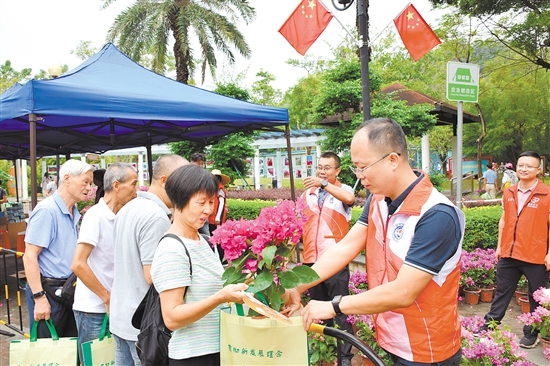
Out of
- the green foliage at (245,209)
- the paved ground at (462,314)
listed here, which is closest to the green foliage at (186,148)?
the green foliage at (245,209)

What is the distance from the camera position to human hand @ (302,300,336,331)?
1598 millimetres

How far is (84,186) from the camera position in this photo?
302cm

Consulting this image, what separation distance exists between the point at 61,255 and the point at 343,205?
233 centimetres

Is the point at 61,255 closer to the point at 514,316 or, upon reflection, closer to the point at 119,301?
the point at 119,301

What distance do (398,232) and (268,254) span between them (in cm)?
55

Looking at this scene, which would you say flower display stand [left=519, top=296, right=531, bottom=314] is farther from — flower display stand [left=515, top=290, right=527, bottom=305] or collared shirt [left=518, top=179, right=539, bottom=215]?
collared shirt [left=518, top=179, right=539, bottom=215]

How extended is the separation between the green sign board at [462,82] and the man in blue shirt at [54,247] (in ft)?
12.9

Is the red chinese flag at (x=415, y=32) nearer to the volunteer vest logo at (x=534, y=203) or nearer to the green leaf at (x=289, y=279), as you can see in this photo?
the volunteer vest logo at (x=534, y=203)

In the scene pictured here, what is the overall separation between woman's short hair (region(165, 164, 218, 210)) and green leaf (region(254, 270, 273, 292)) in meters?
0.42

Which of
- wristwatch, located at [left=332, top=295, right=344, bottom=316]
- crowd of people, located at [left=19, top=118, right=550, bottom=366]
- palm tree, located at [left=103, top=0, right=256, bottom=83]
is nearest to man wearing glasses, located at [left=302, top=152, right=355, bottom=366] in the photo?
crowd of people, located at [left=19, top=118, right=550, bottom=366]

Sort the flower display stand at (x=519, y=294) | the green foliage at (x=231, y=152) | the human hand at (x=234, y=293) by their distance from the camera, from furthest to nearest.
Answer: the green foliage at (x=231, y=152) → the flower display stand at (x=519, y=294) → the human hand at (x=234, y=293)

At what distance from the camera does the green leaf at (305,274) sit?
1.56m

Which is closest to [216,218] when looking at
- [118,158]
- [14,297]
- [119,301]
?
[14,297]

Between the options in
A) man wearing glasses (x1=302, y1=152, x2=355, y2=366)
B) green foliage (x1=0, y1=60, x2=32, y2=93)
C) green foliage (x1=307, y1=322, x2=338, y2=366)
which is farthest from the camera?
green foliage (x1=0, y1=60, x2=32, y2=93)
